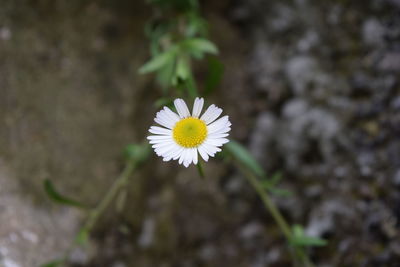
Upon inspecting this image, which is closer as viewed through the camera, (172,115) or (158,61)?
(172,115)

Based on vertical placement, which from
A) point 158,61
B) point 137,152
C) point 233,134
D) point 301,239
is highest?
point 158,61

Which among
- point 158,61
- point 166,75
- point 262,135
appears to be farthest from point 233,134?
point 158,61

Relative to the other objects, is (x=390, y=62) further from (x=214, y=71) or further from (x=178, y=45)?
(x=178, y=45)

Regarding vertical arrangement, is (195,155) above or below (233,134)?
below

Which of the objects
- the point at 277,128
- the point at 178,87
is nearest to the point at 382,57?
the point at 277,128

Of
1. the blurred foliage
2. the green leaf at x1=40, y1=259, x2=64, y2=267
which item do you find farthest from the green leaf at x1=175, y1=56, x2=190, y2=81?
the green leaf at x1=40, y1=259, x2=64, y2=267
